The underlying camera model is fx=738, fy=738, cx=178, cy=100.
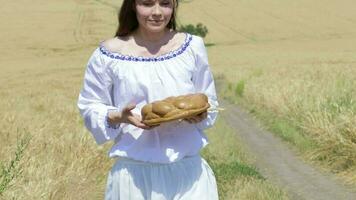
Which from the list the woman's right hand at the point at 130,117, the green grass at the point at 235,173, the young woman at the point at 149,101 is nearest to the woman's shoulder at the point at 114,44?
the young woman at the point at 149,101

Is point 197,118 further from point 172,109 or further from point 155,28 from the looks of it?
point 155,28

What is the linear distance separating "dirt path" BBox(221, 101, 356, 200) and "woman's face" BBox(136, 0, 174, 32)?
4.12m

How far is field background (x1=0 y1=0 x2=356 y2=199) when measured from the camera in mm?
7023

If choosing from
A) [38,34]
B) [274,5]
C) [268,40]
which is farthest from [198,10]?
[38,34]

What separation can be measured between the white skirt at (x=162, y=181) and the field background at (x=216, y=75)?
0.90 m

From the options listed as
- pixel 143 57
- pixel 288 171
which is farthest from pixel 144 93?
pixel 288 171

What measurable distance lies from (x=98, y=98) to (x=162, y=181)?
1.66ft

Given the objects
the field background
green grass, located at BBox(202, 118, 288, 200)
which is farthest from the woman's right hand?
green grass, located at BBox(202, 118, 288, 200)

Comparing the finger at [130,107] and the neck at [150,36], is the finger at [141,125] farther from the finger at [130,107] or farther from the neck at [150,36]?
the neck at [150,36]

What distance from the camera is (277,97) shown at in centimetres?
1437

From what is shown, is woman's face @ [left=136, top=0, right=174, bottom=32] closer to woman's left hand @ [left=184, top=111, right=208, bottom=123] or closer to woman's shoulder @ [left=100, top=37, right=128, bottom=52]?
woman's shoulder @ [left=100, top=37, right=128, bottom=52]

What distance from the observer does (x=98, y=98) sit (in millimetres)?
3527

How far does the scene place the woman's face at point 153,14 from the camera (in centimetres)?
348

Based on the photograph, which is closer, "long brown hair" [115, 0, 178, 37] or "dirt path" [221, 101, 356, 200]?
"long brown hair" [115, 0, 178, 37]
